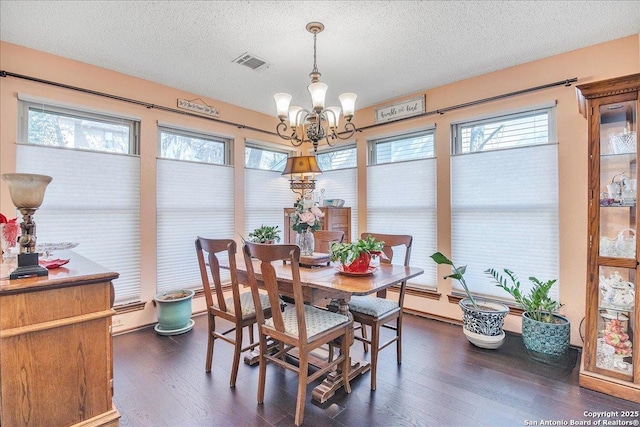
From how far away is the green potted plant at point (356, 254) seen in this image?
2.12 m

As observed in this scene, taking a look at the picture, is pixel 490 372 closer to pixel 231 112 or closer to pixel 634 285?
pixel 634 285

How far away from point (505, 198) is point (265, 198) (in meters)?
3.03

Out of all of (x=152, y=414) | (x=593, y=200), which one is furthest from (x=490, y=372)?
(x=152, y=414)

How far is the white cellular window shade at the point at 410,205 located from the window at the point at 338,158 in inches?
14.8

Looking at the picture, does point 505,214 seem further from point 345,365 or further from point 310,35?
point 310,35

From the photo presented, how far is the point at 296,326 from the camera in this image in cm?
194

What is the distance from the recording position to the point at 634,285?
2.08 metres

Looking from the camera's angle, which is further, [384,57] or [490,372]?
[384,57]

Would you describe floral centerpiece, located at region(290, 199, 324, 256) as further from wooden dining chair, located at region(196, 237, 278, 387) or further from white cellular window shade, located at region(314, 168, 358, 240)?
white cellular window shade, located at region(314, 168, 358, 240)

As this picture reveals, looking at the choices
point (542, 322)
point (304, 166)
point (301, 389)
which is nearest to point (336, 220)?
point (304, 166)

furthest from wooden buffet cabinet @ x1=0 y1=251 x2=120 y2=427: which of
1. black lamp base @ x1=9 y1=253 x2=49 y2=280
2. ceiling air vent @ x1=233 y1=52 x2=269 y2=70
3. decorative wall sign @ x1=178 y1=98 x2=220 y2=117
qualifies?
decorative wall sign @ x1=178 y1=98 x2=220 y2=117

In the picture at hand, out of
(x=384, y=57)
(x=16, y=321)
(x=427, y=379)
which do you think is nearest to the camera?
(x=16, y=321)

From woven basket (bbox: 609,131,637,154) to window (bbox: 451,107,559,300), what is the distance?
2.05 feet

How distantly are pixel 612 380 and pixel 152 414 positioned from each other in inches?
120
